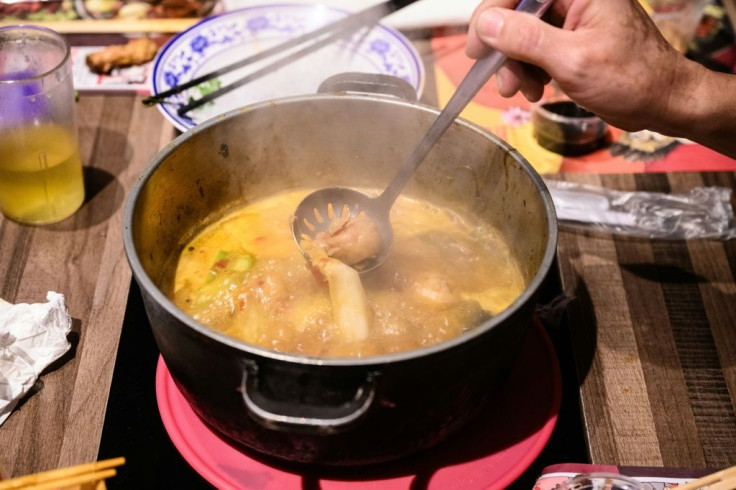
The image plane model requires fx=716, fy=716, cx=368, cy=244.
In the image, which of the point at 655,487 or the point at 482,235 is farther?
the point at 482,235

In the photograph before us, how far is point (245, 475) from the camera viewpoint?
1279 millimetres

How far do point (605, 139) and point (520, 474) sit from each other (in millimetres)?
1229

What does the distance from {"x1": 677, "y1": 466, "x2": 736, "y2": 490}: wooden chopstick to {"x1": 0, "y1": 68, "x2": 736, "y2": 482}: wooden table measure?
0.78 ft

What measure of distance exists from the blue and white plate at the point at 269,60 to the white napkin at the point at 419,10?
137 mm

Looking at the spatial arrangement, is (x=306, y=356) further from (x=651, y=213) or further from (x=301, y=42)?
(x=301, y=42)

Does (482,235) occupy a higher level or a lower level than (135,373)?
higher

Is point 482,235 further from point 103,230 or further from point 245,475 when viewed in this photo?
point 103,230

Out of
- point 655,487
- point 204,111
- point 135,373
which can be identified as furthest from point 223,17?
point 655,487

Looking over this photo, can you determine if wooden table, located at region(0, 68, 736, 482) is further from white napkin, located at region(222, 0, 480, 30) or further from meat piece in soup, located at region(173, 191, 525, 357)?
white napkin, located at region(222, 0, 480, 30)

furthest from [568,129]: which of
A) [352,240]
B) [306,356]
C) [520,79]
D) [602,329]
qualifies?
[306,356]

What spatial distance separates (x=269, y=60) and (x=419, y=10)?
1.98ft

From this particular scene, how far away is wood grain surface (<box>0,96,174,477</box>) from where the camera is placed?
1354 mm

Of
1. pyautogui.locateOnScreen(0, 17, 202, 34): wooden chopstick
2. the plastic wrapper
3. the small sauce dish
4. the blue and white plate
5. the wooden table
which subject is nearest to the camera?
the wooden table

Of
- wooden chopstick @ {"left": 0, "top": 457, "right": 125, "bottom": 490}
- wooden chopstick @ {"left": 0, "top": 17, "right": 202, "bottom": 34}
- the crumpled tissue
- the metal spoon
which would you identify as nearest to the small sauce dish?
the metal spoon
